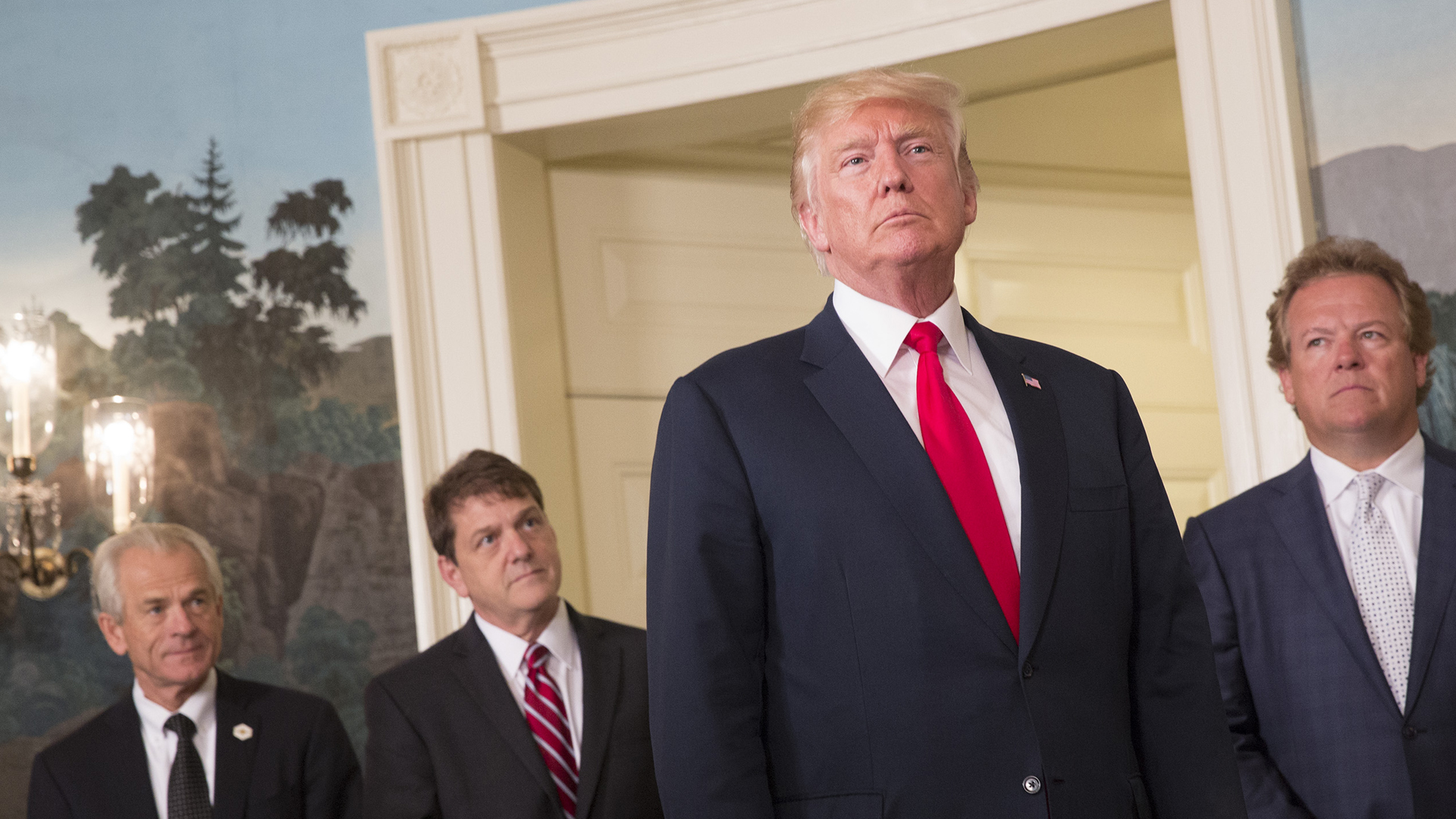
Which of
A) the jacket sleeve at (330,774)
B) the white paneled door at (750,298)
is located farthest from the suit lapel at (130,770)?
the white paneled door at (750,298)

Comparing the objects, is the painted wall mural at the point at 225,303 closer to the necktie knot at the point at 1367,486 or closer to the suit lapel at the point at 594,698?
the suit lapel at the point at 594,698

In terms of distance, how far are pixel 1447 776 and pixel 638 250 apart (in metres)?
2.77

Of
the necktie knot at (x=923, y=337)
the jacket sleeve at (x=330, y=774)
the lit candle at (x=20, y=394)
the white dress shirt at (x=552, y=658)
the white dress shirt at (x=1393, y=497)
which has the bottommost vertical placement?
the jacket sleeve at (x=330, y=774)

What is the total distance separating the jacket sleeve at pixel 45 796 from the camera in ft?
10.0

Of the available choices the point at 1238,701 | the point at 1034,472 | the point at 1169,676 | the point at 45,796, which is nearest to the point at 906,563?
the point at 1034,472

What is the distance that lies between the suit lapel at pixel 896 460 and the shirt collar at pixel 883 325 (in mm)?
28

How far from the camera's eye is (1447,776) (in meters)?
2.44

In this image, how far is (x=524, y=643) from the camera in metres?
2.86

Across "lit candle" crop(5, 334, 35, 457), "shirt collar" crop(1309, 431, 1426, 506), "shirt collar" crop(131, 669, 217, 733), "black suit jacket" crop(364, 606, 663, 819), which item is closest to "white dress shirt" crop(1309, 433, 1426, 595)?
"shirt collar" crop(1309, 431, 1426, 506)

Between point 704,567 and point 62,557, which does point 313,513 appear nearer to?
point 62,557

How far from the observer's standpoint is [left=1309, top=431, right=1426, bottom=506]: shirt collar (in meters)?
2.64

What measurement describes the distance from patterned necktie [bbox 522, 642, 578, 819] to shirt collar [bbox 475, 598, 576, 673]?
0.05ft

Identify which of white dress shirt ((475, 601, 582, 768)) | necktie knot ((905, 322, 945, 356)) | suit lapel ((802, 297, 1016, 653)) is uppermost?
necktie knot ((905, 322, 945, 356))

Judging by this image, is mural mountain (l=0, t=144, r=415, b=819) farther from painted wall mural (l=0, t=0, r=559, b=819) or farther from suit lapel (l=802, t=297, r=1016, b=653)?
suit lapel (l=802, t=297, r=1016, b=653)
